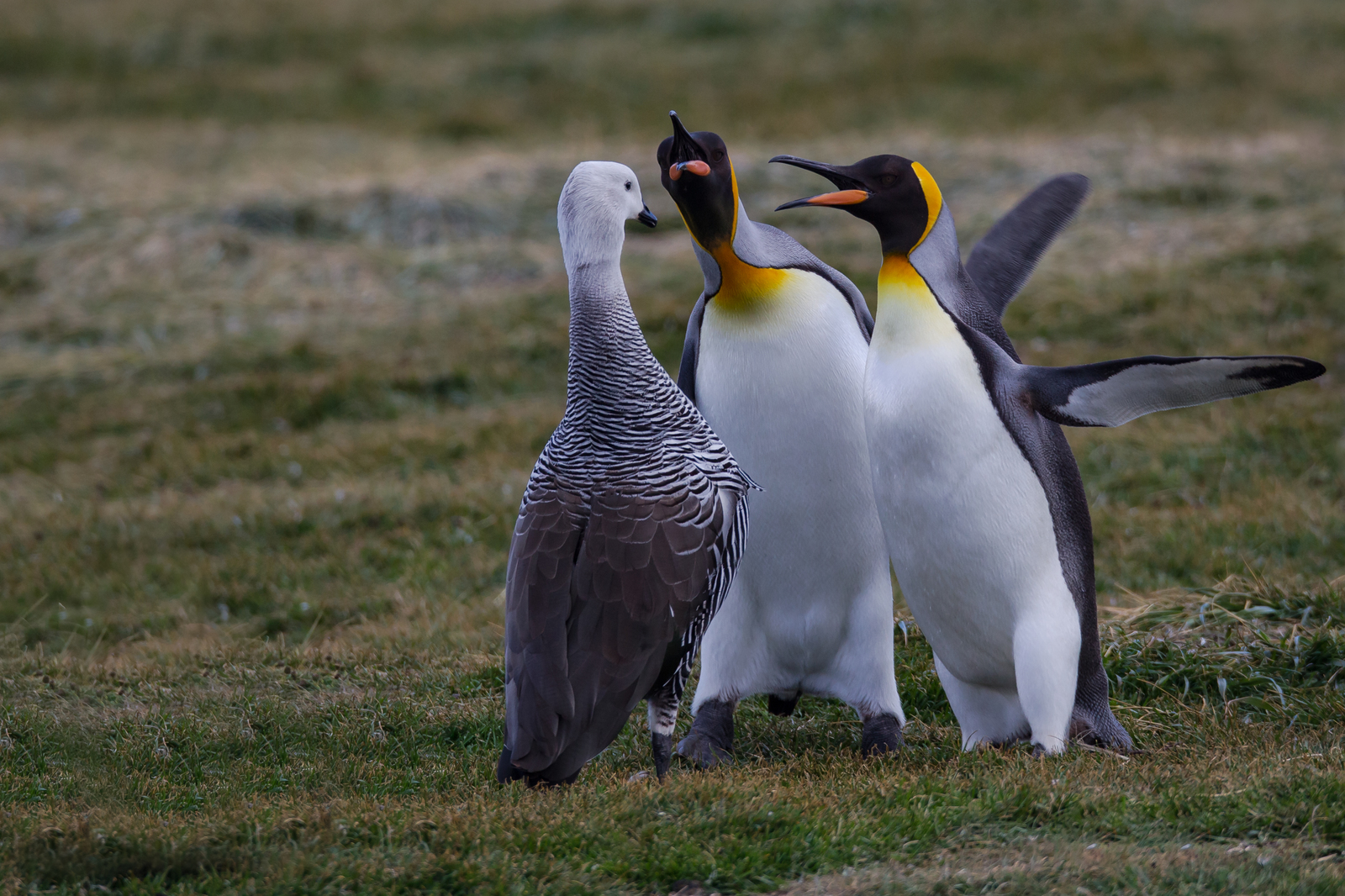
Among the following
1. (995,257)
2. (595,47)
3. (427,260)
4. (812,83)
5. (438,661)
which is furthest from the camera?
(595,47)

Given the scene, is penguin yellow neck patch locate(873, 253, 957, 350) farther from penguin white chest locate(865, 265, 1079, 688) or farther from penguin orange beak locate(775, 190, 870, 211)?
penguin orange beak locate(775, 190, 870, 211)

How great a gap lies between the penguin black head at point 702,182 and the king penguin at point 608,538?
0.69 feet

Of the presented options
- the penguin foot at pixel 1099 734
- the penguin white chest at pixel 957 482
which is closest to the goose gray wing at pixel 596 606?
Answer: the penguin white chest at pixel 957 482

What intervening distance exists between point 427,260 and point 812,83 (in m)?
9.76

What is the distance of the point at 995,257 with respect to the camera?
6668 millimetres

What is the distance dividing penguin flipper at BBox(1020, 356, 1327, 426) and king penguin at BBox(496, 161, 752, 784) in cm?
127

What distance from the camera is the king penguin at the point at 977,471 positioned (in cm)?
546

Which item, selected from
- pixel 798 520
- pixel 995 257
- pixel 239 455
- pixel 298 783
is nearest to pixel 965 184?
pixel 239 455

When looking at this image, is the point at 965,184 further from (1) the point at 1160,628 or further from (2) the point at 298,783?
(2) the point at 298,783

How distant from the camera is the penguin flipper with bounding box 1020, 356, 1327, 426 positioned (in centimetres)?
493

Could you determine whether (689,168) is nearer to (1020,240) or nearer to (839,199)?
(839,199)

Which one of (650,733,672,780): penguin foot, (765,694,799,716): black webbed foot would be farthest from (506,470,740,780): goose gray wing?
(765,694,799,716): black webbed foot

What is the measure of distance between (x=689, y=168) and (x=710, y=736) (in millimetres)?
2434

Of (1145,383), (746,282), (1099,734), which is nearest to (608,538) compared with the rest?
(746,282)
